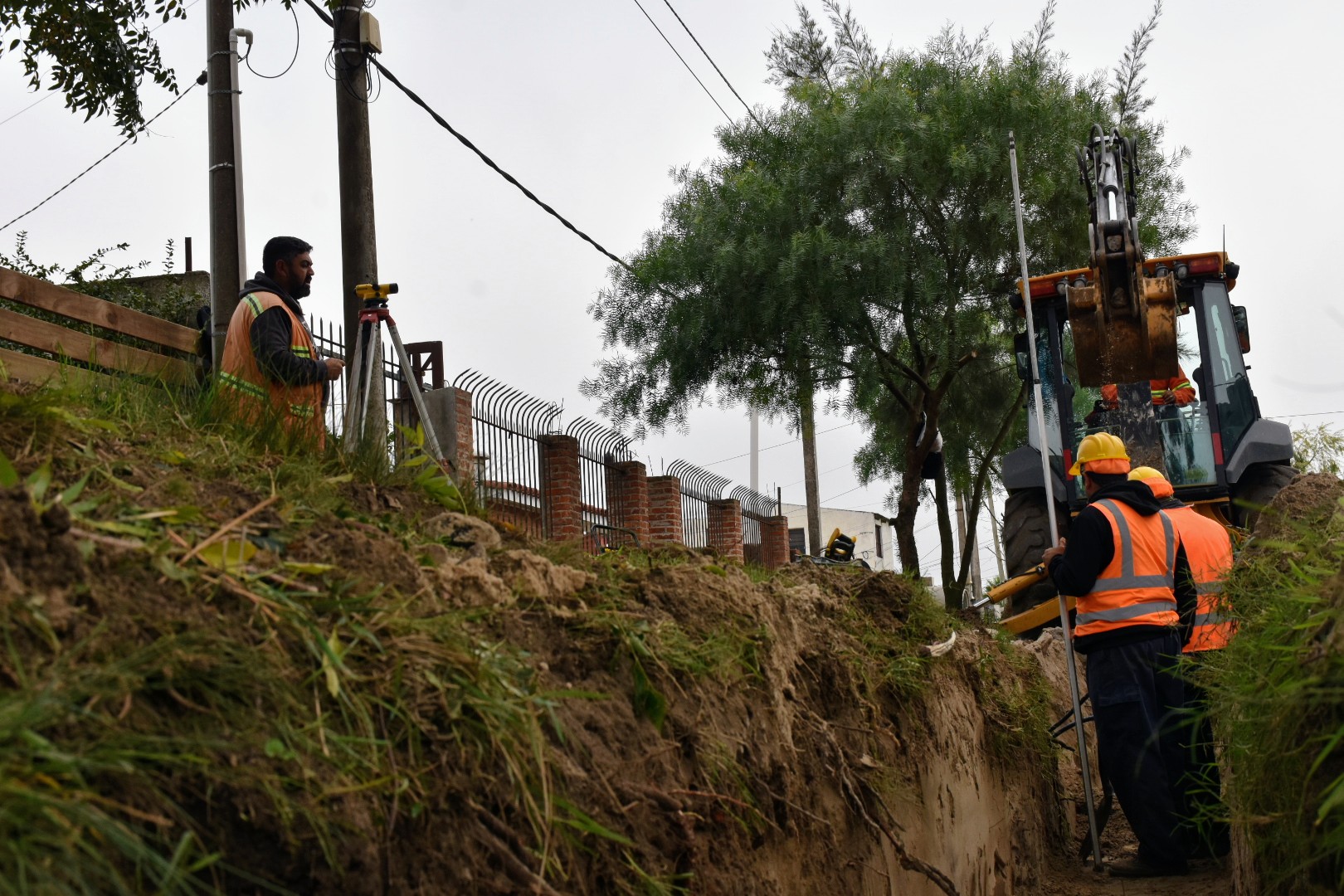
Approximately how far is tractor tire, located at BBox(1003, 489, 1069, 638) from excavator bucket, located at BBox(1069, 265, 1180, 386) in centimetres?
348

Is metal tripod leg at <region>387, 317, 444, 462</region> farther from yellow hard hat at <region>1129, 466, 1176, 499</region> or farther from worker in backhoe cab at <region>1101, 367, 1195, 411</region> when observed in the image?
worker in backhoe cab at <region>1101, 367, 1195, 411</region>

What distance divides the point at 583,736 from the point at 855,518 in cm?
6932

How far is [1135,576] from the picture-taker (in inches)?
283

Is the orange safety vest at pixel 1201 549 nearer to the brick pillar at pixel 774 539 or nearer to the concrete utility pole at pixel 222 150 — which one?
the concrete utility pole at pixel 222 150

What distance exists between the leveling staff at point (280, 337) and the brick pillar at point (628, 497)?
841 centimetres

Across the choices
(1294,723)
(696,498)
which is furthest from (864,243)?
(1294,723)

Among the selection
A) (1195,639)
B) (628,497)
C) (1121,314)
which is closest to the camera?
(1195,639)

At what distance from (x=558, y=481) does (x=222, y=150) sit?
483 cm

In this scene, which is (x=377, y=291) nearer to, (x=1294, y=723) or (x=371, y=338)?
(x=371, y=338)

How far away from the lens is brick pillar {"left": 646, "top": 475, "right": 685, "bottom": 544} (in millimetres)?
15750

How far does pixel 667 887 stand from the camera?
3.09 m

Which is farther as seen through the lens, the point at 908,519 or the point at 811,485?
the point at 811,485

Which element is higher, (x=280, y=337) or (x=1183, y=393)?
(x=1183, y=393)

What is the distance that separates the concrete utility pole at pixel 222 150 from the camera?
376 inches
